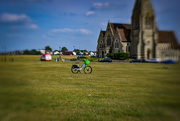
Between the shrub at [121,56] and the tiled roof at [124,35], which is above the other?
the tiled roof at [124,35]

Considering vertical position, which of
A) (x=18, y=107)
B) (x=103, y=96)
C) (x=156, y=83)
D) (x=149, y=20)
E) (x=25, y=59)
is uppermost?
(x=149, y=20)

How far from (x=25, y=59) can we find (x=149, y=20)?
2.39m

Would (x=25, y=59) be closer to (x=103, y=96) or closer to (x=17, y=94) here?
(x=17, y=94)

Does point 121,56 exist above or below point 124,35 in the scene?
below

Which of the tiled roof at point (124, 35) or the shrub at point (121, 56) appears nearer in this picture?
the shrub at point (121, 56)

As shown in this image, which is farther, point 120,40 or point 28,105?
point 120,40

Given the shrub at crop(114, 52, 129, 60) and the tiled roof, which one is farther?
the tiled roof

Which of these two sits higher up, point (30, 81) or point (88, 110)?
point (30, 81)

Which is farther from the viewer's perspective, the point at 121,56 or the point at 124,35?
the point at 124,35

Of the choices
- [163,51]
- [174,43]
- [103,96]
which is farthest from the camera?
[103,96]

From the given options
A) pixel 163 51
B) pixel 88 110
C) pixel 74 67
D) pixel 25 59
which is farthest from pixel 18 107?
pixel 74 67

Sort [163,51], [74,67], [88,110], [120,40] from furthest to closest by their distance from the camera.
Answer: [120,40] < [74,67] < [88,110] < [163,51]

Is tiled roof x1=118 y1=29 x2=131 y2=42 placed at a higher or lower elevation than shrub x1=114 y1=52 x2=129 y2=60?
higher

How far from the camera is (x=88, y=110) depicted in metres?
6.07
